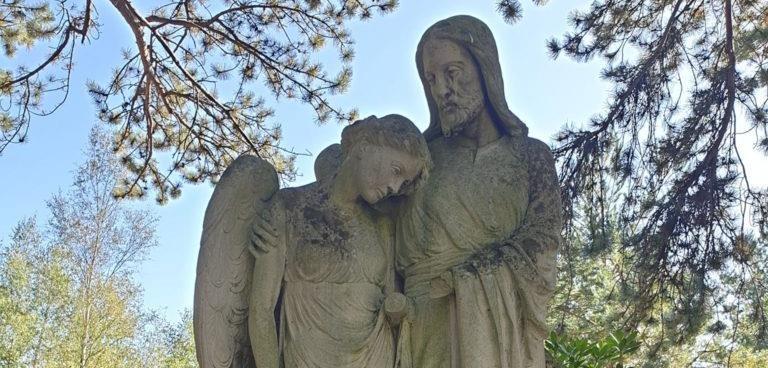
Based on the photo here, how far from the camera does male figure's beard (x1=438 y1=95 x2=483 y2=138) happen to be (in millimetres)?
3412

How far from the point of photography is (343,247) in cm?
319

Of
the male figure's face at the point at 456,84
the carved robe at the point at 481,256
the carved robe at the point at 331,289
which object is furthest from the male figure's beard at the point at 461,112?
the carved robe at the point at 331,289

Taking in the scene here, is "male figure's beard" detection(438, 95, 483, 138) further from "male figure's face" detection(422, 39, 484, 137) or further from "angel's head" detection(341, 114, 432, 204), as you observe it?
"angel's head" detection(341, 114, 432, 204)

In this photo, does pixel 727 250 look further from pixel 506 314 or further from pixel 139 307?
pixel 139 307

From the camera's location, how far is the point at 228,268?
3141 millimetres

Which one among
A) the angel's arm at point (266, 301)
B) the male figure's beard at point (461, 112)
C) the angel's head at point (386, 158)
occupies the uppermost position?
the male figure's beard at point (461, 112)

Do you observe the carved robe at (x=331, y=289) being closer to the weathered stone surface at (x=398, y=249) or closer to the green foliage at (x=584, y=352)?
the weathered stone surface at (x=398, y=249)

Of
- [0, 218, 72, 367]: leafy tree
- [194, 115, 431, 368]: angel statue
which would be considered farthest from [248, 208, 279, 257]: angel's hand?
[0, 218, 72, 367]: leafy tree

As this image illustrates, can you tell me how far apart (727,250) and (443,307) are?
5.24 metres

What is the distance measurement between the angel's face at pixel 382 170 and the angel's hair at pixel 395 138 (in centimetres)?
2

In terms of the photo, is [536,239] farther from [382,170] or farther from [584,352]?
[584,352]

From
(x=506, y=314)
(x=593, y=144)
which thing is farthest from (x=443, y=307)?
(x=593, y=144)

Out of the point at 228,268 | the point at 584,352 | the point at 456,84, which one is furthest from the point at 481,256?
the point at 584,352

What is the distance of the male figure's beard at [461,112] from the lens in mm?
3412
